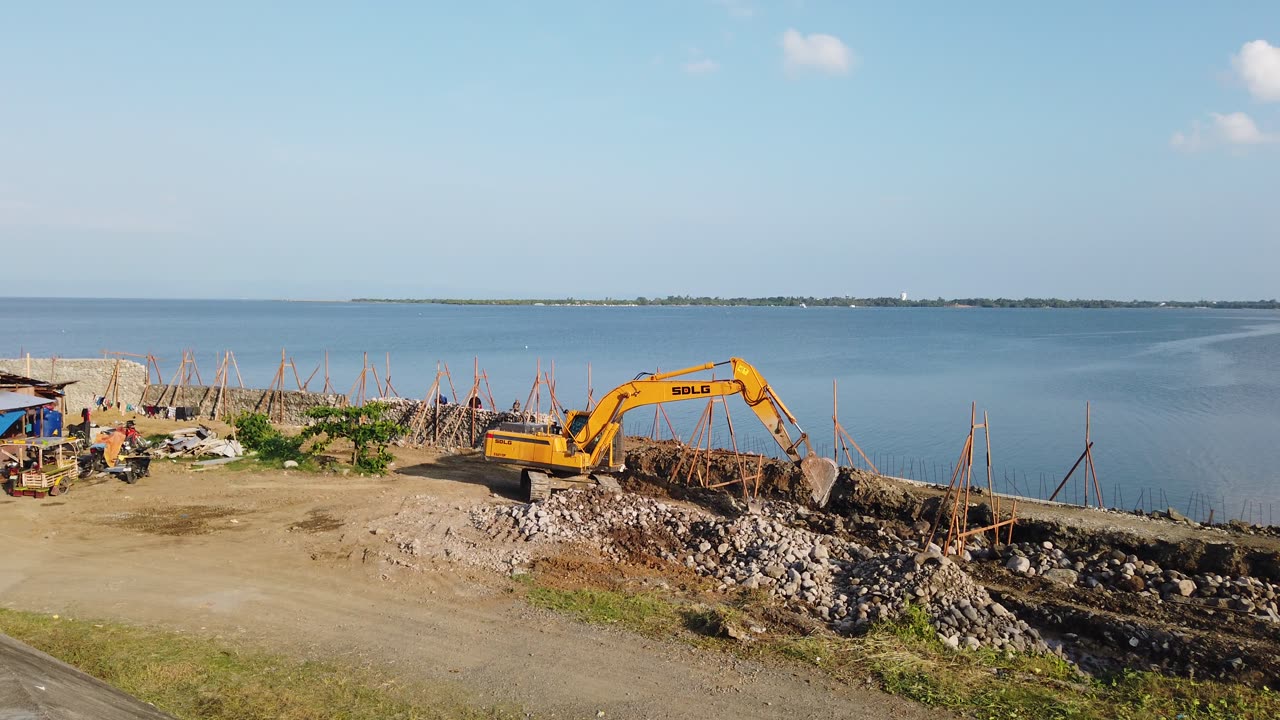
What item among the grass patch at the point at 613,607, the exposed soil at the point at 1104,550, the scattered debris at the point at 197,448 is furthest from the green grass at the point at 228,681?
the scattered debris at the point at 197,448

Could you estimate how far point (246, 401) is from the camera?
30.1 m

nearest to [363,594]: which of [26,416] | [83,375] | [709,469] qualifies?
[709,469]

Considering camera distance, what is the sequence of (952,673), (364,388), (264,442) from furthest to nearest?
(364,388) → (264,442) → (952,673)

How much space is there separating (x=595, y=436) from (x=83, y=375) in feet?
73.5

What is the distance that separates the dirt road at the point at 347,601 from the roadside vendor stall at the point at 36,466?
0.32 m

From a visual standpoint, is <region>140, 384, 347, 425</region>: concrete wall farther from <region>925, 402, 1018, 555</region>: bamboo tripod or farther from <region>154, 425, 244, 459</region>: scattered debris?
<region>925, 402, 1018, 555</region>: bamboo tripod

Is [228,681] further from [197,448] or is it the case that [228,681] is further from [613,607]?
[197,448]

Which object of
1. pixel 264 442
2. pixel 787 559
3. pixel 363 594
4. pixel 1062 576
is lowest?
pixel 1062 576

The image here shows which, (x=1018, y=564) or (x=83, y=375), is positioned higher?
(x=83, y=375)

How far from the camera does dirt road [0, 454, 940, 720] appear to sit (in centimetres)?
954

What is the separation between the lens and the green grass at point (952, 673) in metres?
9.16

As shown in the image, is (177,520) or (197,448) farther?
(197,448)

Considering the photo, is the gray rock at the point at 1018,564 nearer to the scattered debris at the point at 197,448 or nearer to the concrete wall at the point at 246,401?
the scattered debris at the point at 197,448

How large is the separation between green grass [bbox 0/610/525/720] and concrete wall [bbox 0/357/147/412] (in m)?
22.4
